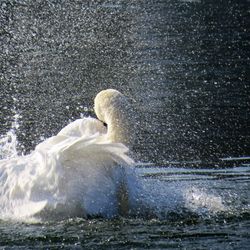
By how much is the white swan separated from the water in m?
0.14

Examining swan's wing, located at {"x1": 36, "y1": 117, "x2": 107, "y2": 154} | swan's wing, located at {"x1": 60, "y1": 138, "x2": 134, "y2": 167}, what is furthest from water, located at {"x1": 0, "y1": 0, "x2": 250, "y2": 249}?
swan's wing, located at {"x1": 36, "y1": 117, "x2": 107, "y2": 154}

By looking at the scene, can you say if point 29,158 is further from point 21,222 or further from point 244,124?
point 244,124

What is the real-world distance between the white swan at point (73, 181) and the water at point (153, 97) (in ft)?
0.47

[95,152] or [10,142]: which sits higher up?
[10,142]

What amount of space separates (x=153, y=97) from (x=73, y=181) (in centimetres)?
644

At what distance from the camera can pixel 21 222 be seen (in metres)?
8.46

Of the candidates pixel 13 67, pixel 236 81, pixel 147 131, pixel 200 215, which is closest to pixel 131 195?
pixel 200 215

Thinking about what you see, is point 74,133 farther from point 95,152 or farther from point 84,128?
point 95,152

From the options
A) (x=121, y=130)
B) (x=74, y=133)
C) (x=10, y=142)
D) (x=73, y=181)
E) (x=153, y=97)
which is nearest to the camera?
(x=73, y=181)

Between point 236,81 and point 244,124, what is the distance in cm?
333

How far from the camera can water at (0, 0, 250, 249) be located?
8.20m

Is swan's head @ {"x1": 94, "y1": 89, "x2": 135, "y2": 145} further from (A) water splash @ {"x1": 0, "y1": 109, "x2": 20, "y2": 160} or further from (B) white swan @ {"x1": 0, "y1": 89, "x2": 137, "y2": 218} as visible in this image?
(A) water splash @ {"x1": 0, "y1": 109, "x2": 20, "y2": 160}

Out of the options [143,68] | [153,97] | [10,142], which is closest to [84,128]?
[10,142]

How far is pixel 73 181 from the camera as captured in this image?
8297mm
